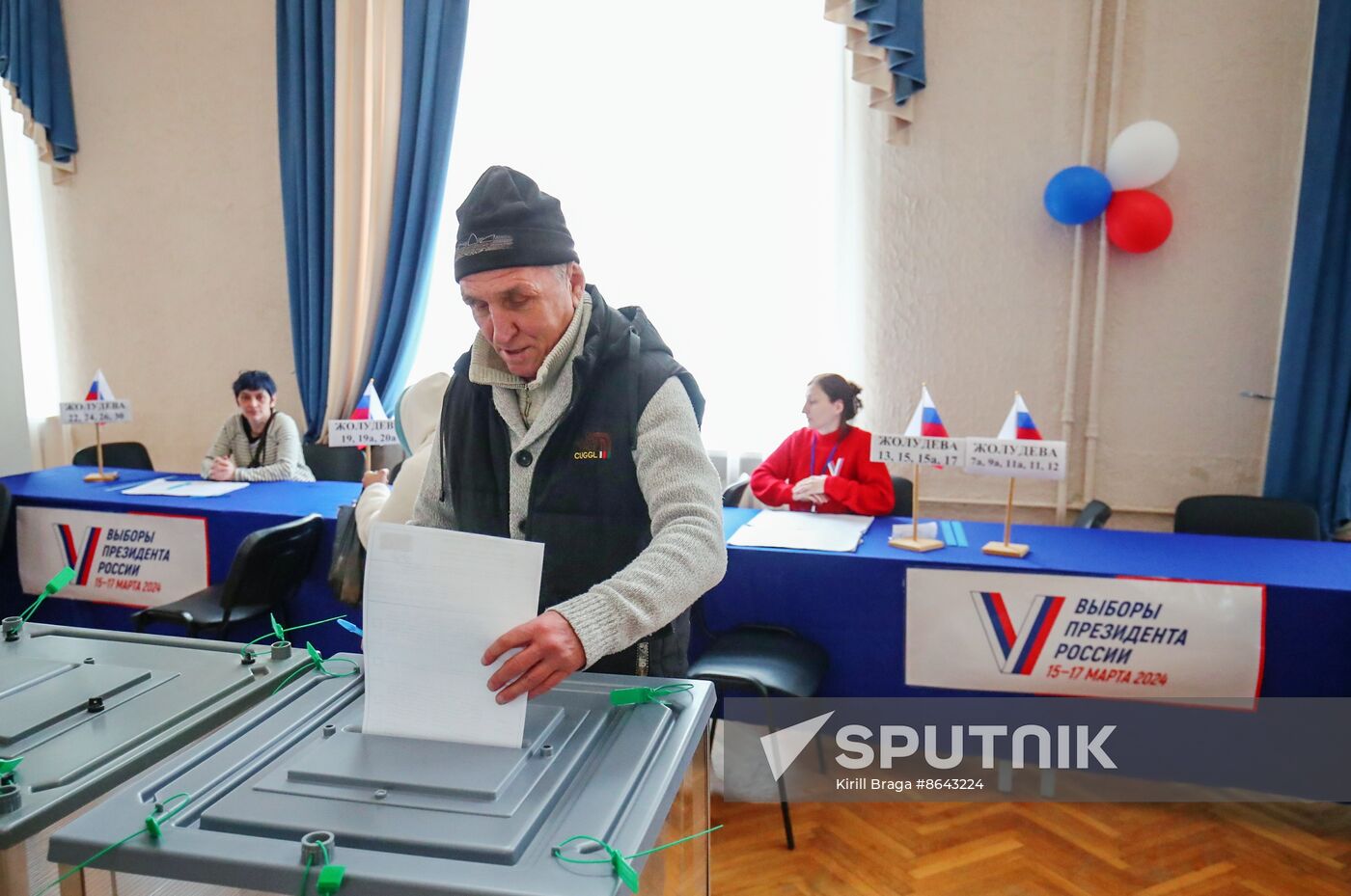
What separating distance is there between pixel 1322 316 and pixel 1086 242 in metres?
0.87

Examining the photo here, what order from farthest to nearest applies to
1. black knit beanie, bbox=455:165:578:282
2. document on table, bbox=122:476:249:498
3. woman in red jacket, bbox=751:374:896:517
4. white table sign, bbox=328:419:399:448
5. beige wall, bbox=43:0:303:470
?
beige wall, bbox=43:0:303:470 → document on table, bbox=122:476:249:498 → woman in red jacket, bbox=751:374:896:517 → white table sign, bbox=328:419:399:448 → black knit beanie, bbox=455:165:578:282

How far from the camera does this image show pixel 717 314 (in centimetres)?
399

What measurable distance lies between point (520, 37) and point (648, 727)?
4128 mm

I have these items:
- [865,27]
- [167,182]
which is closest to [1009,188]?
[865,27]

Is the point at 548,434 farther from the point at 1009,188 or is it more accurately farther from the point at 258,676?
the point at 1009,188

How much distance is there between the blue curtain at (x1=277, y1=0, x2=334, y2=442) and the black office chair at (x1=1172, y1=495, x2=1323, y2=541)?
3.95 m

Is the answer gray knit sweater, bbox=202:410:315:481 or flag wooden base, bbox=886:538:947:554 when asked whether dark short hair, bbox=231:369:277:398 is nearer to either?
gray knit sweater, bbox=202:410:315:481

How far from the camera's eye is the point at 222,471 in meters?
3.44

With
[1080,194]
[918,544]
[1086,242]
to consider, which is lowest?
[918,544]

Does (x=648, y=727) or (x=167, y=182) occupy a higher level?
(x=167, y=182)

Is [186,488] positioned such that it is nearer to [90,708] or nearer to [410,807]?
[90,708]

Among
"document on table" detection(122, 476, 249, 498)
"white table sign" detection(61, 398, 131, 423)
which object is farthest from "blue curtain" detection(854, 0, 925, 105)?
"white table sign" detection(61, 398, 131, 423)

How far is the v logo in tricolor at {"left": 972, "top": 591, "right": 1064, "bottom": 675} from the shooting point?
2.16 metres

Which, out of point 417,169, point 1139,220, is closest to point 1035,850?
point 1139,220
